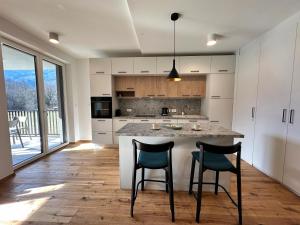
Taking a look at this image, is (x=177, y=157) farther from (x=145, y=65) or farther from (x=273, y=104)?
(x=145, y=65)

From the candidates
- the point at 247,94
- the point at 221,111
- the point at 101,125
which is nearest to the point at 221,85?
the point at 221,111

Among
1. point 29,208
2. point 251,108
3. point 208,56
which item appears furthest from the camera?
point 208,56

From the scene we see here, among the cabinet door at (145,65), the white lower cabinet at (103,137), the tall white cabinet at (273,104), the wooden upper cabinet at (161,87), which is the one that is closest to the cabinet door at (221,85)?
the tall white cabinet at (273,104)

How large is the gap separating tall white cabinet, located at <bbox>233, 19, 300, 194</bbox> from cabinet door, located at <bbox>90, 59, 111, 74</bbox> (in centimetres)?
335

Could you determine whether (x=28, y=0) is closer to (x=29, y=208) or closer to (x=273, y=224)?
(x=29, y=208)

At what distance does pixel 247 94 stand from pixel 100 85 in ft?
11.9

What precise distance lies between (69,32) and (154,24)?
171 cm

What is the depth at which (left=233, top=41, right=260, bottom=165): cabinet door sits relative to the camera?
3.26m

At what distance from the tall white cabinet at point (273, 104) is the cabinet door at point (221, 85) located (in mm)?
463

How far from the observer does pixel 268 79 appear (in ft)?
9.34

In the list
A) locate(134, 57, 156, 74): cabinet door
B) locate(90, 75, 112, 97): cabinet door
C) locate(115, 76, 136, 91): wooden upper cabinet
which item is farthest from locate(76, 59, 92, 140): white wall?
locate(134, 57, 156, 74): cabinet door

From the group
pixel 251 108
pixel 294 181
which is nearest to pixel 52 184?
pixel 294 181

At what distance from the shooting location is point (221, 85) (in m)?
4.16

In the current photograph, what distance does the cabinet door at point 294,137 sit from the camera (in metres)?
2.28
